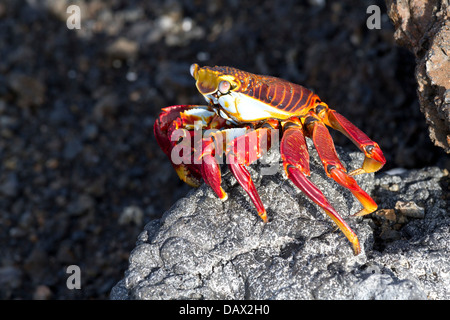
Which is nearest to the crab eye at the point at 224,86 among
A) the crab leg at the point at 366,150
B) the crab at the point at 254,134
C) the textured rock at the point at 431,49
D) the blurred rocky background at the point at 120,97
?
the crab at the point at 254,134

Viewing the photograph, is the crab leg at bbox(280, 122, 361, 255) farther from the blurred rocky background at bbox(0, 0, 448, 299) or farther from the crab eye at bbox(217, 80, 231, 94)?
the blurred rocky background at bbox(0, 0, 448, 299)

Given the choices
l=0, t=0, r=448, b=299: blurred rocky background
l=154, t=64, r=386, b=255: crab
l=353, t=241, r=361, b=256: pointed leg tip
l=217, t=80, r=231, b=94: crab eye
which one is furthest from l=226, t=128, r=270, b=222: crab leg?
l=0, t=0, r=448, b=299: blurred rocky background

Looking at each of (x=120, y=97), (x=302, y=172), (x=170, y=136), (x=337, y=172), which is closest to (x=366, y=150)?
(x=337, y=172)

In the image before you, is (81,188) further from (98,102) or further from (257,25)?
(257,25)

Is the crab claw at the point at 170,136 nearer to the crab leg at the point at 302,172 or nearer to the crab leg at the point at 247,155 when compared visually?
the crab leg at the point at 247,155

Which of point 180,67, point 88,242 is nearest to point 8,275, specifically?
point 88,242

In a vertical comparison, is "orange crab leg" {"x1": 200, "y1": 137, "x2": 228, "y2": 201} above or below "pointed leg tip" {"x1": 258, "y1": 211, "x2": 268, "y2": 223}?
above

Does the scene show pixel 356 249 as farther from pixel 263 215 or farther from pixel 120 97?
pixel 120 97
